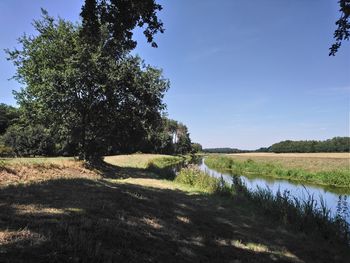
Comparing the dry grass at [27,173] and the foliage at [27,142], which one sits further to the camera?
the foliage at [27,142]

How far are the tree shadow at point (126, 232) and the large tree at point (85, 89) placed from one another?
12653 mm

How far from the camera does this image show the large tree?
2053 cm

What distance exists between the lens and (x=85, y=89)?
72.9ft

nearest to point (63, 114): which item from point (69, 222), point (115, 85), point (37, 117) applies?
point (37, 117)

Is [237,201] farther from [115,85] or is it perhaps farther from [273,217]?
[115,85]

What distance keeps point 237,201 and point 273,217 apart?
2.57 m

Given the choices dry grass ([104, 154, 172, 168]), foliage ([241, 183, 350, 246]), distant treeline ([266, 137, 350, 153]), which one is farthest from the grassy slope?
distant treeline ([266, 137, 350, 153])

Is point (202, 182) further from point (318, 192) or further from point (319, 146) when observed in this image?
point (319, 146)

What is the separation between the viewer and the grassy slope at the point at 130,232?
4410 mm

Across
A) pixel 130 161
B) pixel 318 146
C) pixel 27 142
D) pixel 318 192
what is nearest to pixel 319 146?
pixel 318 146

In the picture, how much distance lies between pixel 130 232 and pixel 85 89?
17.9 m

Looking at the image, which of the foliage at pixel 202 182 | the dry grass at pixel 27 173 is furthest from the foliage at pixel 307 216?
the dry grass at pixel 27 173

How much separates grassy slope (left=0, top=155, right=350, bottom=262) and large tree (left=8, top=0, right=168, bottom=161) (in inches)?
497

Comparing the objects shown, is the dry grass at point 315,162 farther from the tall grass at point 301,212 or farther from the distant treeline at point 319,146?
the distant treeline at point 319,146
